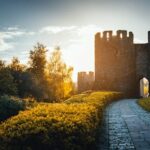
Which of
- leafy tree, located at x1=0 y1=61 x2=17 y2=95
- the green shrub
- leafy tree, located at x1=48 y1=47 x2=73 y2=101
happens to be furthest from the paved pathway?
leafy tree, located at x1=48 y1=47 x2=73 y2=101

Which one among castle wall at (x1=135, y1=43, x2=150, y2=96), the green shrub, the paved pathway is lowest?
the paved pathway

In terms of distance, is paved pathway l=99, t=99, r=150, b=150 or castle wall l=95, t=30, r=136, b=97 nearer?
paved pathway l=99, t=99, r=150, b=150

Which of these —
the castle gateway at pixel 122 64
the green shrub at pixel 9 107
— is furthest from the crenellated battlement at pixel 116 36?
the green shrub at pixel 9 107

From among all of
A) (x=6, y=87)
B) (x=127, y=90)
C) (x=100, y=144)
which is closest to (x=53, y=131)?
(x=100, y=144)

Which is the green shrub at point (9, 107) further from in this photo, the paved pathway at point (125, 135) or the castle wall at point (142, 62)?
the castle wall at point (142, 62)

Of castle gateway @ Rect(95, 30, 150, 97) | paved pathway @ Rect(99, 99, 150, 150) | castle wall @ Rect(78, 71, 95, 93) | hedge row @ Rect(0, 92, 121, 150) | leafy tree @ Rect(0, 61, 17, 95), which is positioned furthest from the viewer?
castle wall @ Rect(78, 71, 95, 93)

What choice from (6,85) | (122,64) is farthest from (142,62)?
(6,85)

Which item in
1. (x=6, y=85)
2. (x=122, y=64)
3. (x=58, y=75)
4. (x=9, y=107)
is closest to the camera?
(x=9, y=107)

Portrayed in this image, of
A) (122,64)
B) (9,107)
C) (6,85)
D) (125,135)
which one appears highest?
(122,64)

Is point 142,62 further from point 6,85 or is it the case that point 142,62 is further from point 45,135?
point 45,135

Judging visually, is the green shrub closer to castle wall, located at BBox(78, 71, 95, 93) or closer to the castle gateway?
the castle gateway

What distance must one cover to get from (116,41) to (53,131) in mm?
36087

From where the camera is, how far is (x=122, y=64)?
42.8m

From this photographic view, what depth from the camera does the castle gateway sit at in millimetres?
42531
